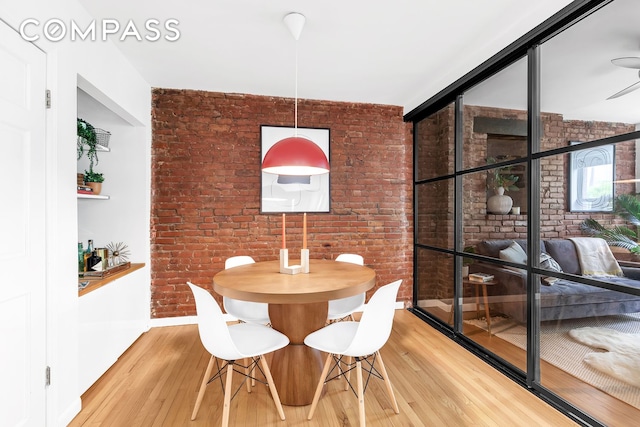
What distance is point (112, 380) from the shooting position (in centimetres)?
254

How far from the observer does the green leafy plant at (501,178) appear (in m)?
2.61

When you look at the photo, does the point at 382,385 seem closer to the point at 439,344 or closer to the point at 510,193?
the point at 439,344

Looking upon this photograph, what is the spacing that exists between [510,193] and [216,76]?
296 centimetres

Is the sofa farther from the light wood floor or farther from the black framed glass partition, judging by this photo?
the light wood floor

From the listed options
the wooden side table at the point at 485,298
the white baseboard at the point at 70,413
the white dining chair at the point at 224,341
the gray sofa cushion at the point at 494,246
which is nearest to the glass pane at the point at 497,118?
the gray sofa cushion at the point at 494,246

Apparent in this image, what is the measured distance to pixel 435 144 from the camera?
3824 mm

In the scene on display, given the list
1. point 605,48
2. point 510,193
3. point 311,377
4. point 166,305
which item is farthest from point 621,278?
point 166,305

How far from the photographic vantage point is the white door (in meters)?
1.58

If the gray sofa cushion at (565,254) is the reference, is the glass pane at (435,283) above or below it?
below

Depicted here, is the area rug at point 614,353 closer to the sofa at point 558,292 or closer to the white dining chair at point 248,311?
the sofa at point 558,292

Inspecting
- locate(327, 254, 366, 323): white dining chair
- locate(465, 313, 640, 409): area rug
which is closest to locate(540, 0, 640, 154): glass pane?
locate(465, 313, 640, 409): area rug

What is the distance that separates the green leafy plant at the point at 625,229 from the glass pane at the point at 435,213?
5.22ft

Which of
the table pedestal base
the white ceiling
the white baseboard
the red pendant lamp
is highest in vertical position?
the white ceiling

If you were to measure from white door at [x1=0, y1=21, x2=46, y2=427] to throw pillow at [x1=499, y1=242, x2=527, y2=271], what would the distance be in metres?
3.16
